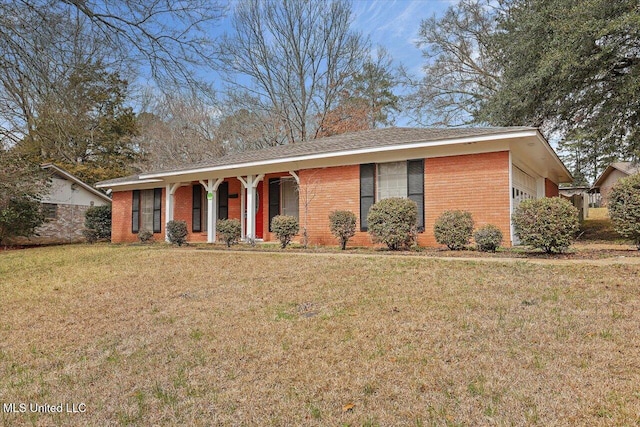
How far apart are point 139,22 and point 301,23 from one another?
2020 cm

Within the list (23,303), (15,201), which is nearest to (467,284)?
(23,303)

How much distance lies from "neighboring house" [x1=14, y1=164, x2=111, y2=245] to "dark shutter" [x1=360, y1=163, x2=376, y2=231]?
16.7 m

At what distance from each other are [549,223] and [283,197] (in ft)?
29.1

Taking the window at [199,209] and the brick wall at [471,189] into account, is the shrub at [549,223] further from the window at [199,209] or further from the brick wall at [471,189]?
the window at [199,209]

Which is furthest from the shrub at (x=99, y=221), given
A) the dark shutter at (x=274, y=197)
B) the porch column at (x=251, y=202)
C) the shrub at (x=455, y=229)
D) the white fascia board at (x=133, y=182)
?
the shrub at (x=455, y=229)

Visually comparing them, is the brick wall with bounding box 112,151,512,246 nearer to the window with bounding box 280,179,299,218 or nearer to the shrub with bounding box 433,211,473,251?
the window with bounding box 280,179,299,218

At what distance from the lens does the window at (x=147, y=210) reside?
17703 millimetres

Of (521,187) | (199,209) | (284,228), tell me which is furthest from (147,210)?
(521,187)

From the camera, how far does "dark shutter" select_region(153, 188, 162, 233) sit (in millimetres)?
17625

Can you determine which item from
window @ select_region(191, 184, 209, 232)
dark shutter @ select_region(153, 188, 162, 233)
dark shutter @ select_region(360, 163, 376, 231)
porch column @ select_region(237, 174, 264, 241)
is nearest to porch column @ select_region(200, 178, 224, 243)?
window @ select_region(191, 184, 209, 232)

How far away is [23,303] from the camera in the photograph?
6488 millimetres

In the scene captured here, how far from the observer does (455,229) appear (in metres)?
9.02

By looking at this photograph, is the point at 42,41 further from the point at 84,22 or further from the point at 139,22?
the point at 139,22

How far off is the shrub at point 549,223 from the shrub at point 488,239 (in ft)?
2.74
